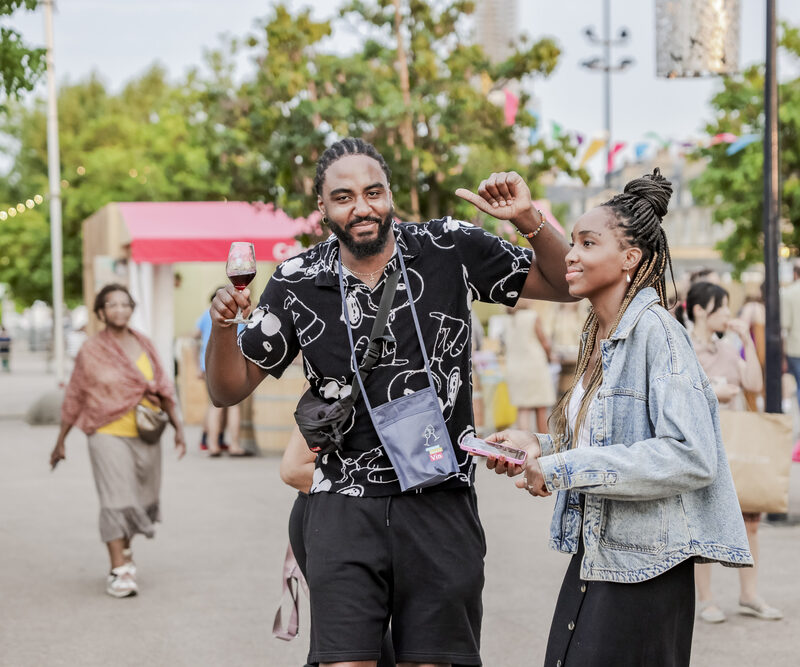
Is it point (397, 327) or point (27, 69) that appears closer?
point (397, 327)

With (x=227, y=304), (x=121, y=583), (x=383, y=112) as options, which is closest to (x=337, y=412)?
(x=227, y=304)

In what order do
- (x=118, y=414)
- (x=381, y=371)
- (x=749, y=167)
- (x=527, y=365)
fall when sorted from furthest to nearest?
(x=749, y=167) < (x=527, y=365) < (x=118, y=414) < (x=381, y=371)

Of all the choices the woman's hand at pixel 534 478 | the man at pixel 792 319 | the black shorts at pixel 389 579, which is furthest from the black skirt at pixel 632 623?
the man at pixel 792 319

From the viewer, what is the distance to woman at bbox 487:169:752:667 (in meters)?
2.80

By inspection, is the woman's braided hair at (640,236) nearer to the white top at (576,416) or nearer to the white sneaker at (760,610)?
the white top at (576,416)

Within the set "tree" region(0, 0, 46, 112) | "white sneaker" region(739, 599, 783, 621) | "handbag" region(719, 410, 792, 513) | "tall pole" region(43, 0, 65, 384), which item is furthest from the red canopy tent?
"handbag" region(719, 410, 792, 513)

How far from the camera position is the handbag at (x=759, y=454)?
18.9ft

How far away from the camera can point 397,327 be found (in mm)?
3324

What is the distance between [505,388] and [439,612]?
1134 centimetres

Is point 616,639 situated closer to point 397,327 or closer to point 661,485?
point 661,485

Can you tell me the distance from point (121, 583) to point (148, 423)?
994 mm

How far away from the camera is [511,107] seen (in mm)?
12602

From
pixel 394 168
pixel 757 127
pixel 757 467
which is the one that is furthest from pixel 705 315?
pixel 757 127

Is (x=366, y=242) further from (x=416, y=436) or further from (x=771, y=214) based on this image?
(x=771, y=214)
